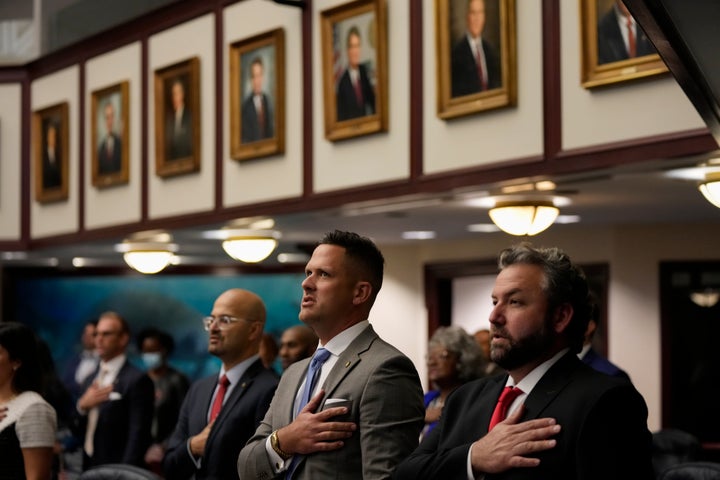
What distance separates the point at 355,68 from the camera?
11141 millimetres

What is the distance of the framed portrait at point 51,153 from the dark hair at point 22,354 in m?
9.44

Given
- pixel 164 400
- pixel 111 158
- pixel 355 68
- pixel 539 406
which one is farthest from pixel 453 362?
pixel 111 158

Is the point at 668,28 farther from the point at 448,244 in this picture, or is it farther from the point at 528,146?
the point at 448,244

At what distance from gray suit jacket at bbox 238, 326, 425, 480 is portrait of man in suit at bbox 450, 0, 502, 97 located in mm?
5227

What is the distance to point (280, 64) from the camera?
39.5ft

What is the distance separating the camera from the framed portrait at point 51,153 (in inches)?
614

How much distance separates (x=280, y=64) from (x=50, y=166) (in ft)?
16.0

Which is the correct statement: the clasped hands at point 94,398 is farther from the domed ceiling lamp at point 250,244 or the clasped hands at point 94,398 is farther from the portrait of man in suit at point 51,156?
the portrait of man in suit at point 51,156

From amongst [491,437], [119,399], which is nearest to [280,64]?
[119,399]

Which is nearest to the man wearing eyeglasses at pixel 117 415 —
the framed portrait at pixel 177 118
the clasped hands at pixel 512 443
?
the framed portrait at pixel 177 118

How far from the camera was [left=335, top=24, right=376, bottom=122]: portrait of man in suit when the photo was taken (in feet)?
36.1

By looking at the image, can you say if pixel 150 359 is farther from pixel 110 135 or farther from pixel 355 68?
pixel 355 68

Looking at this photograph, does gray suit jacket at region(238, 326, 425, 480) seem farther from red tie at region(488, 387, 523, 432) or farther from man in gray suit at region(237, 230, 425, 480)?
red tie at region(488, 387, 523, 432)

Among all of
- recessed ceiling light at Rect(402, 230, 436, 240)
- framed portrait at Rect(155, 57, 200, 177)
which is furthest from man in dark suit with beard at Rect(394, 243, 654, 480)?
recessed ceiling light at Rect(402, 230, 436, 240)
